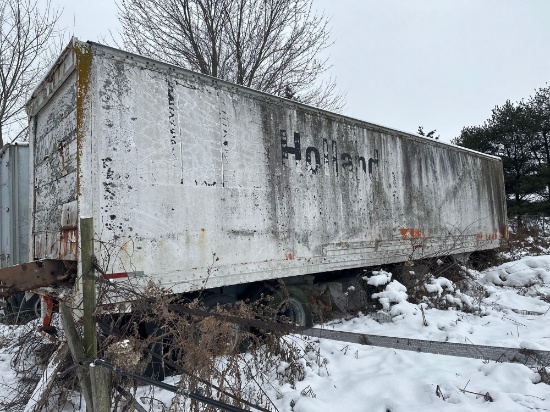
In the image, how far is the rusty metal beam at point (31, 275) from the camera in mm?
3453

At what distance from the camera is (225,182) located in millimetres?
4484

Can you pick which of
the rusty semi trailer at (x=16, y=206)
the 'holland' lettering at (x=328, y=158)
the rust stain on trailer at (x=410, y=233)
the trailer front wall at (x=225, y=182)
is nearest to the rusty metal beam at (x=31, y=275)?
the trailer front wall at (x=225, y=182)

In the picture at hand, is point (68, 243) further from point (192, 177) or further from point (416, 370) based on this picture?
point (416, 370)

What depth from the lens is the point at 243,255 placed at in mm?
4562

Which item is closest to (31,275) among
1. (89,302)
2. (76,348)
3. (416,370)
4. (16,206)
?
(76,348)

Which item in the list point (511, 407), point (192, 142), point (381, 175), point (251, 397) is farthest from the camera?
point (381, 175)

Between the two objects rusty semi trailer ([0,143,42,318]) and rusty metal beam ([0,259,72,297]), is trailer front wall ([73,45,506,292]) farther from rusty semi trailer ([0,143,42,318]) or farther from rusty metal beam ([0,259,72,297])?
rusty semi trailer ([0,143,42,318])

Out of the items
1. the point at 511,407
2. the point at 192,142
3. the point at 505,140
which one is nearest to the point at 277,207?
the point at 192,142

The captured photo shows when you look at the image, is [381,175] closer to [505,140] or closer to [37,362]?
[37,362]

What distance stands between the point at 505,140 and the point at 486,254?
1908 cm

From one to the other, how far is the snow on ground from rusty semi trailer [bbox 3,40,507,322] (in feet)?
3.30

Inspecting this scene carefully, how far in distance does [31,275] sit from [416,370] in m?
3.61

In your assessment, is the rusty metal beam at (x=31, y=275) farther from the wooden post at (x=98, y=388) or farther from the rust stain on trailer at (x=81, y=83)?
the wooden post at (x=98, y=388)

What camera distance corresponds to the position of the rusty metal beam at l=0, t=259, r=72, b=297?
3453 millimetres
